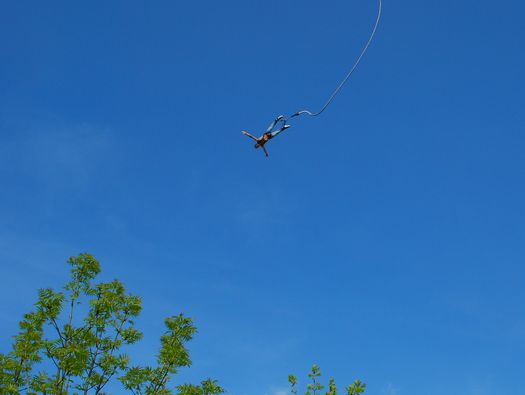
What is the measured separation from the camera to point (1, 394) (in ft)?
59.0

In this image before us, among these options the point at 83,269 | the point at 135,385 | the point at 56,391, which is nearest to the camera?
the point at 56,391

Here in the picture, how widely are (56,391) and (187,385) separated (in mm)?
4367

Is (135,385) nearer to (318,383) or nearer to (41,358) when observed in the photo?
(41,358)

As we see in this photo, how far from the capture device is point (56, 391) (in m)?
17.5

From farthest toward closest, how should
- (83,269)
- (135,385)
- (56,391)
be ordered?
(83,269)
(135,385)
(56,391)

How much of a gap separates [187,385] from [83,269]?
19.3 ft

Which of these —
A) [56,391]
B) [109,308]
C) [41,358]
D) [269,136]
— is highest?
[269,136]

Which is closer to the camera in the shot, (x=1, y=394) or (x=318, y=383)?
(x=1, y=394)

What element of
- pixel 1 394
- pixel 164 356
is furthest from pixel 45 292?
pixel 164 356

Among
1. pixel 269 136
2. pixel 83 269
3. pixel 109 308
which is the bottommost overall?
pixel 109 308

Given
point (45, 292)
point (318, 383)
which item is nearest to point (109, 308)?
point (45, 292)

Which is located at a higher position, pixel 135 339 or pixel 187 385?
pixel 135 339

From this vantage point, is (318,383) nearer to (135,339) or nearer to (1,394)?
(135,339)

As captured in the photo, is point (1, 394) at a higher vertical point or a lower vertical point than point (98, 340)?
lower
